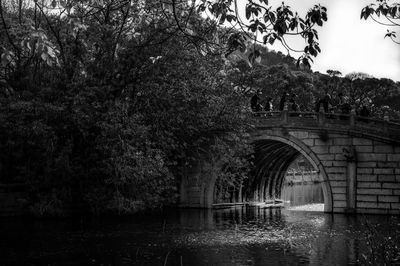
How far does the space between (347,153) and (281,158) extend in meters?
11.0

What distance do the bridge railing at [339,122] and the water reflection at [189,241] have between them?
4657 millimetres

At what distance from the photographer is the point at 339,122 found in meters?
27.0

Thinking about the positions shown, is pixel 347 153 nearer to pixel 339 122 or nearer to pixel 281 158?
pixel 339 122

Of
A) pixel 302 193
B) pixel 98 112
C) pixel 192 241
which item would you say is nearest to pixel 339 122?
pixel 192 241

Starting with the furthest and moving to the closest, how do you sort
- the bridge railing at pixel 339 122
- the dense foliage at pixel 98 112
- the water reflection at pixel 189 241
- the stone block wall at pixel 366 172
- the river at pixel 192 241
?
the bridge railing at pixel 339 122, the stone block wall at pixel 366 172, the dense foliage at pixel 98 112, the water reflection at pixel 189 241, the river at pixel 192 241

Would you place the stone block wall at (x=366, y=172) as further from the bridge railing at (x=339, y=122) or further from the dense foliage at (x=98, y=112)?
the dense foliage at (x=98, y=112)

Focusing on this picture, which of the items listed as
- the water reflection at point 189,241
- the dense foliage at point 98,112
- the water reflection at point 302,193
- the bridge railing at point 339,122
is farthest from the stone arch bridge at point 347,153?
the water reflection at point 302,193

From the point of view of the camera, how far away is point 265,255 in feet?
47.8

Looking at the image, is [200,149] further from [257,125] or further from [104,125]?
[104,125]

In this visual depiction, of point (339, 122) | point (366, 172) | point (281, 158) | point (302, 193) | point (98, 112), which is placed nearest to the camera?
point (98, 112)

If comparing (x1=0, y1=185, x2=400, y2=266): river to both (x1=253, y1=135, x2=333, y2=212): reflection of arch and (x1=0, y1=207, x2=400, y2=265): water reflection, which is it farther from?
(x1=253, y1=135, x2=333, y2=212): reflection of arch

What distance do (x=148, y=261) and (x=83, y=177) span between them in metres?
10.4

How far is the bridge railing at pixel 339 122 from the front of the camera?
25634 millimetres

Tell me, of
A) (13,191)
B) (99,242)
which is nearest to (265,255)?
(99,242)
